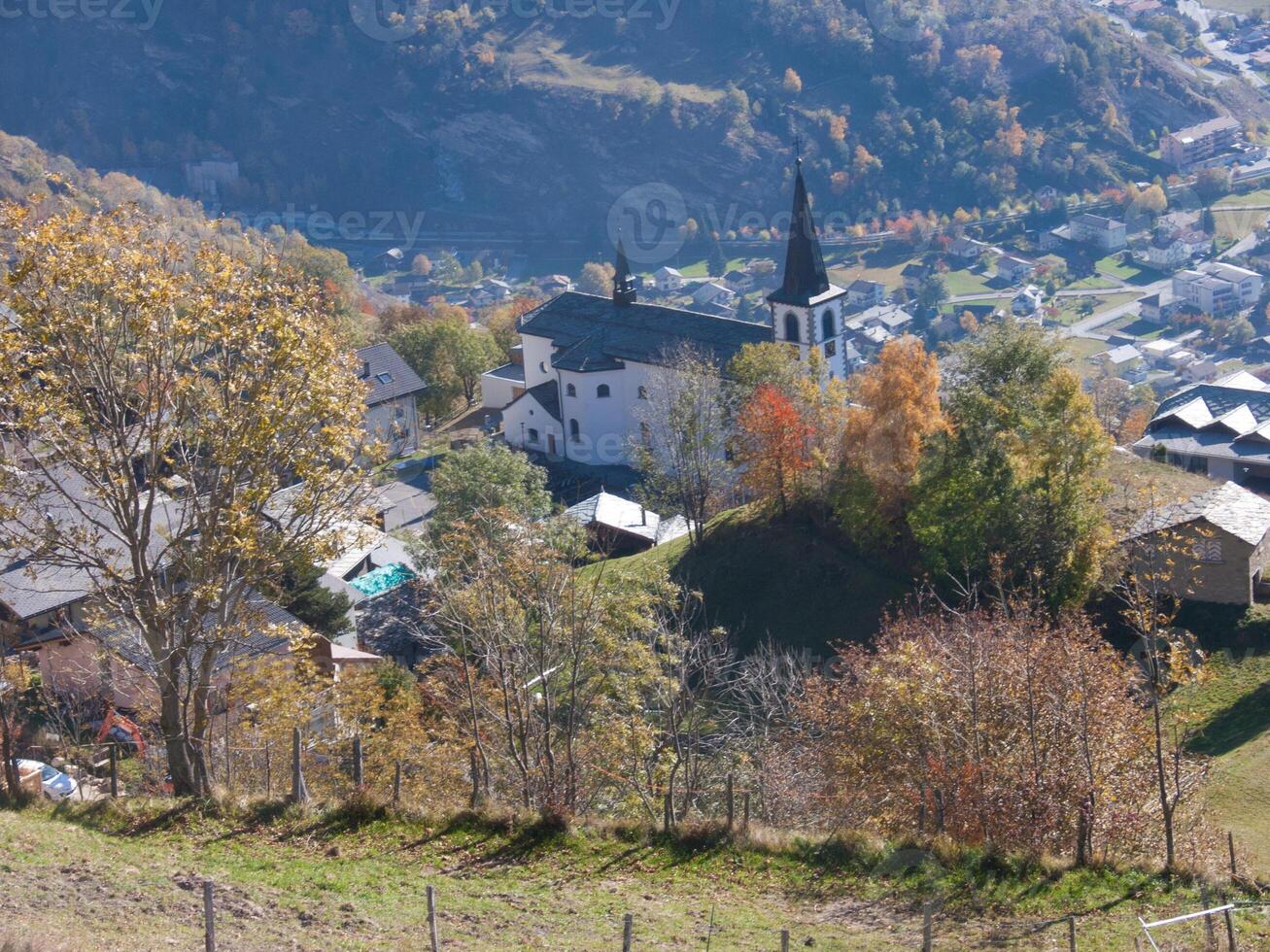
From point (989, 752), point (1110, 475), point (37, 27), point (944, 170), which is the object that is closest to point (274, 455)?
point (989, 752)

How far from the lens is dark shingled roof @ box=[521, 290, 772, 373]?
50.0m

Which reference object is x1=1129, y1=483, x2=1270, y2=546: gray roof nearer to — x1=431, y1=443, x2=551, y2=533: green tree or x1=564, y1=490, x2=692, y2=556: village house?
x1=564, y1=490, x2=692, y2=556: village house

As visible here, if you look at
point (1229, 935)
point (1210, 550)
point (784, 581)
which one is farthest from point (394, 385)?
point (1229, 935)

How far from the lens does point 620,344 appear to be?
53.4 metres

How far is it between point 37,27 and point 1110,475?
611ft

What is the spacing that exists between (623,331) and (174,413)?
3826cm

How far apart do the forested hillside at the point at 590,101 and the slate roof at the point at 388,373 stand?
327ft

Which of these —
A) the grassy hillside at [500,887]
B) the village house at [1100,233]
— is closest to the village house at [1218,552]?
the grassy hillside at [500,887]

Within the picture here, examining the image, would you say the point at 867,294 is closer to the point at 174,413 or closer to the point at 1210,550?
the point at 1210,550

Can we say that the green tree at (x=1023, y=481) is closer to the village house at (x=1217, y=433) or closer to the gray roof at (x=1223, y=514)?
the gray roof at (x=1223, y=514)

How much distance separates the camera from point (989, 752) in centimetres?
1703

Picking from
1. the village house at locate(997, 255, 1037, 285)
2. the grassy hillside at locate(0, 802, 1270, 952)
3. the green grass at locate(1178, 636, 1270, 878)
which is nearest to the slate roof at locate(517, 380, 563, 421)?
the green grass at locate(1178, 636, 1270, 878)

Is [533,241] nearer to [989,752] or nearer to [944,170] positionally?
[944,170]

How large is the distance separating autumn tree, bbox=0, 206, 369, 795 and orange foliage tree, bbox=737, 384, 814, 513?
1875 cm
